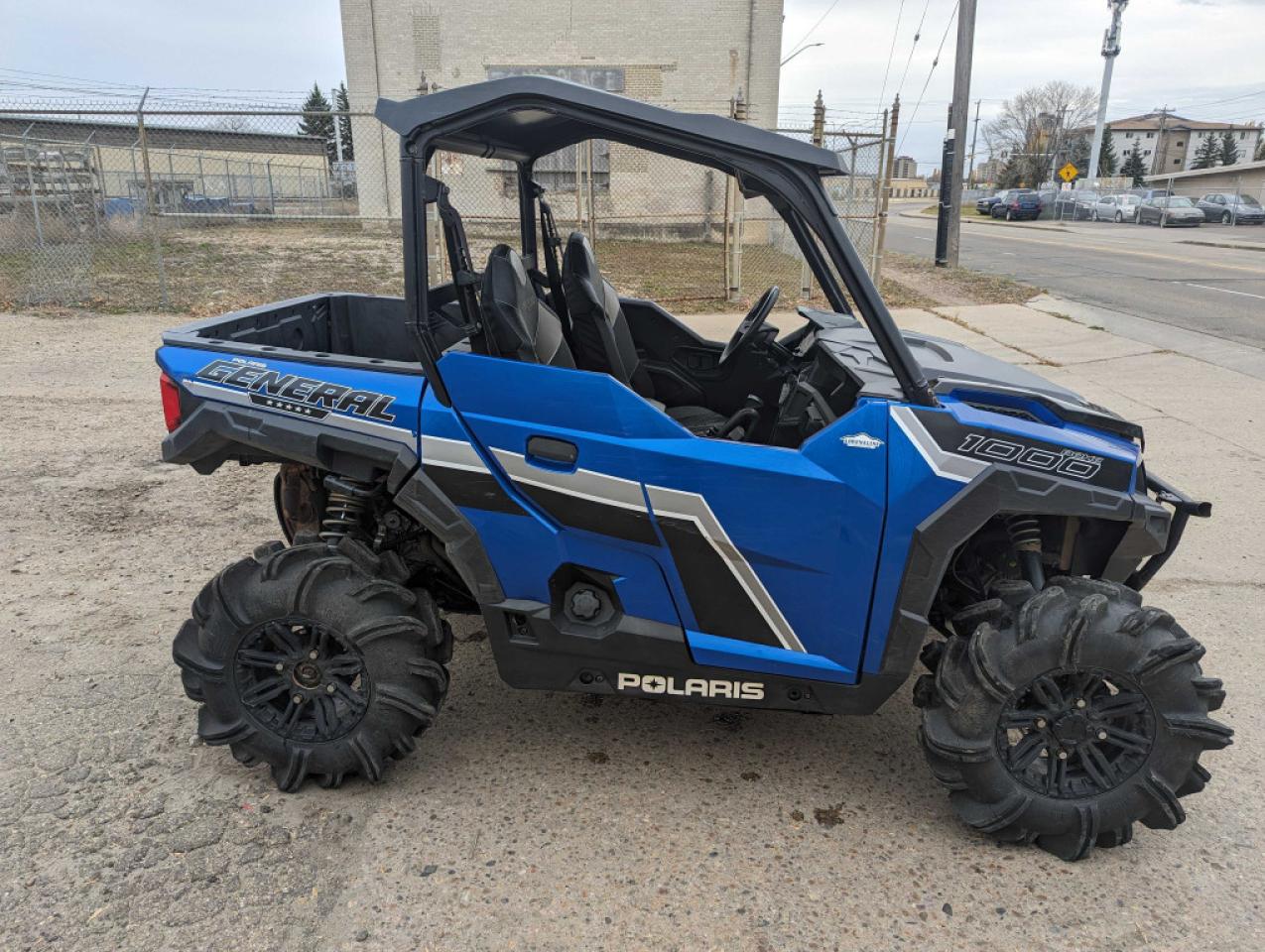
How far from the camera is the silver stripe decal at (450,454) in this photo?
274 cm

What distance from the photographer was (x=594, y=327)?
3.41 metres

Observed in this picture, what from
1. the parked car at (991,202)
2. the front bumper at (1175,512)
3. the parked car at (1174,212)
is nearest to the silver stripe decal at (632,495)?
the front bumper at (1175,512)

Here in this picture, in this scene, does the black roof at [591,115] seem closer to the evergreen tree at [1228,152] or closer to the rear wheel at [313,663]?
the rear wheel at [313,663]

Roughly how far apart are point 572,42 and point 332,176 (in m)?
12.9

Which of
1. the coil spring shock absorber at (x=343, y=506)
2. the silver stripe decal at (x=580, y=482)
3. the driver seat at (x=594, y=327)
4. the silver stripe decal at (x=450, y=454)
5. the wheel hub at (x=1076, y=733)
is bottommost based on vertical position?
the wheel hub at (x=1076, y=733)

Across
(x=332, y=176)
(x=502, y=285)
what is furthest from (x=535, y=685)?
(x=332, y=176)

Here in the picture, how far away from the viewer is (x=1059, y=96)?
75875 mm

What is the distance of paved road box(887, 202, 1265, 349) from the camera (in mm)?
13148

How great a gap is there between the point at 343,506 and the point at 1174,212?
4179cm

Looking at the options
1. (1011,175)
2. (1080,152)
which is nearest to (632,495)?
(1011,175)

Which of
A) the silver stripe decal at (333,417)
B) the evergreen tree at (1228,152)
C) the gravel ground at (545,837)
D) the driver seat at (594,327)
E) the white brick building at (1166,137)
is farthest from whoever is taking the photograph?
the white brick building at (1166,137)

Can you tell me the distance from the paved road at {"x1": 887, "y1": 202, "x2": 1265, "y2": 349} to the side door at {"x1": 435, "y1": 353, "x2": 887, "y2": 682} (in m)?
10.7

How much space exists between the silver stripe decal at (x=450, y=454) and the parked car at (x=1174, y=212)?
41.4 m

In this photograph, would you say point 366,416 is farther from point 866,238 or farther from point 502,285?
point 866,238
